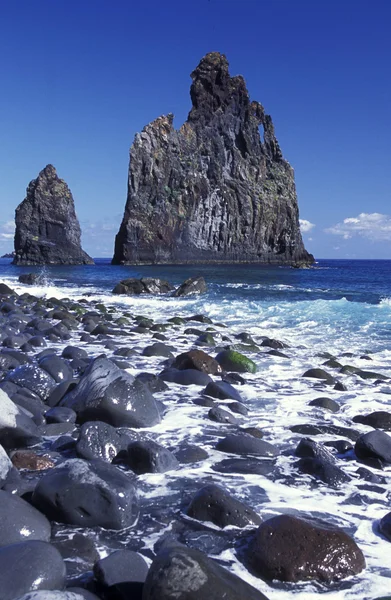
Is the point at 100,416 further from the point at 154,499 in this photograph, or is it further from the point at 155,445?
the point at 154,499

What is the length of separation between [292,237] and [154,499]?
93.3 metres

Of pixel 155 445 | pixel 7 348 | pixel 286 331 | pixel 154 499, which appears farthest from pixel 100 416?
pixel 286 331

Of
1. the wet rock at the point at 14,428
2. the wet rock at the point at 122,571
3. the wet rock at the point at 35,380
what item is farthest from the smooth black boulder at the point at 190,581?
the wet rock at the point at 35,380

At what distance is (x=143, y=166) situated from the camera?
82.8 metres

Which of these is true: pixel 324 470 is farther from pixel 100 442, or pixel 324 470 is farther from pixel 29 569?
pixel 29 569

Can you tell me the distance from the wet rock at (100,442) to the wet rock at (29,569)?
5.31ft

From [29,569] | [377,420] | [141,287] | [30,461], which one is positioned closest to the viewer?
[29,569]

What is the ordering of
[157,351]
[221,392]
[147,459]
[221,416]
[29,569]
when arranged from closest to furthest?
1. [29,569]
2. [147,459]
3. [221,416]
4. [221,392]
5. [157,351]

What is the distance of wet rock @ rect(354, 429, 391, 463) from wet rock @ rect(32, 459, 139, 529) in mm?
2391

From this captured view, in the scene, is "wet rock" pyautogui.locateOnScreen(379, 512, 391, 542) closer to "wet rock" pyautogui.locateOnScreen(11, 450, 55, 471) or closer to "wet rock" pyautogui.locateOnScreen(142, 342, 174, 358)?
"wet rock" pyautogui.locateOnScreen(11, 450, 55, 471)

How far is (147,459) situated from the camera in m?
4.30

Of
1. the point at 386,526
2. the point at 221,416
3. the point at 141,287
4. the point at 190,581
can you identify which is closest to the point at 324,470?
the point at 386,526

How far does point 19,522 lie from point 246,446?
2.39 meters

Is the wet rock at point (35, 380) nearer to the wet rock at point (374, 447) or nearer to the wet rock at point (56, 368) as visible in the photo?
the wet rock at point (56, 368)
